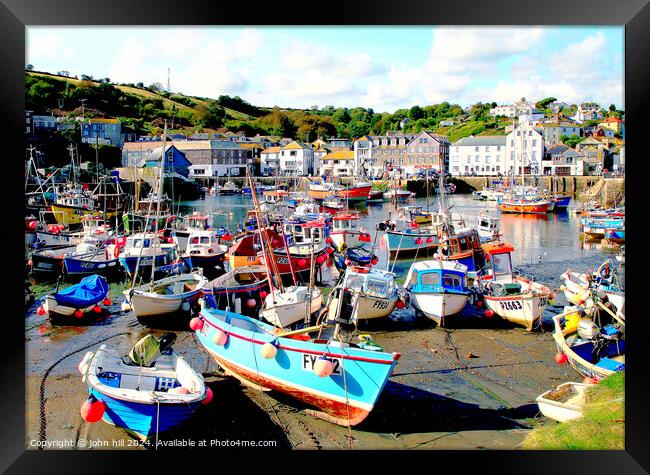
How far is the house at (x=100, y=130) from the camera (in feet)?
55.5

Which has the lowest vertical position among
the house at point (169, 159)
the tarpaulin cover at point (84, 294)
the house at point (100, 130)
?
the tarpaulin cover at point (84, 294)

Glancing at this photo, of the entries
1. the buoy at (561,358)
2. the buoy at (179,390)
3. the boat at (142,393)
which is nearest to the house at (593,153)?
the buoy at (561,358)

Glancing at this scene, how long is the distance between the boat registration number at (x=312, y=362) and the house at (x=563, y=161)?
22693mm

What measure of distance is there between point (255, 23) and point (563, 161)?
24.2 metres

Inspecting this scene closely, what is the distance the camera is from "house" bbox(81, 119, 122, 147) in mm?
16905

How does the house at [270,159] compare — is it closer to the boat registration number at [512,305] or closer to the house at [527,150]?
the house at [527,150]

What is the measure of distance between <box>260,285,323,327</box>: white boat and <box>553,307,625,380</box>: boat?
329 centimetres

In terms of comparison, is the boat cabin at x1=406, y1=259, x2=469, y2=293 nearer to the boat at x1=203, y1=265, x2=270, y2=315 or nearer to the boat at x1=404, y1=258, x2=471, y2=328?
the boat at x1=404, y1=258, x2=471, y2=328
